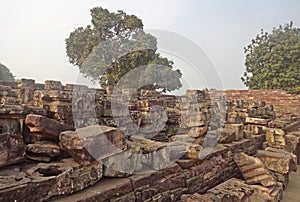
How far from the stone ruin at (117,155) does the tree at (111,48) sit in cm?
765

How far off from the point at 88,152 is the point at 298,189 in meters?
3.77

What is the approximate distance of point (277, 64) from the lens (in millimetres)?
18625

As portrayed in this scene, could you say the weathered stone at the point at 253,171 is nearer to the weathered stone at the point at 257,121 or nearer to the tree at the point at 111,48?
the weathered stone at the point at 257,121

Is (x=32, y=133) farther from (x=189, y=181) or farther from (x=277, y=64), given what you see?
(x=277, y=64)

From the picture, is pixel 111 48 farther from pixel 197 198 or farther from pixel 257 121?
pixel 197 198

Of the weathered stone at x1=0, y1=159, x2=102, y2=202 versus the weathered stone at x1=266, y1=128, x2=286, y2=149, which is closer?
the weathered stone at x1=0, y1=159, x2=102, y2=202

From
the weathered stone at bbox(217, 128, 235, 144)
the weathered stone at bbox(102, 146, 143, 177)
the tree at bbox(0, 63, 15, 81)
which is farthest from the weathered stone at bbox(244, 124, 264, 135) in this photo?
the tree at bbox(0, 63, 15, 81)

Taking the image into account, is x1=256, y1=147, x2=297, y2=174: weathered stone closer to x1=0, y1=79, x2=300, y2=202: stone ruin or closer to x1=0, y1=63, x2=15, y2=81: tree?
x1=0, y1=79, x2=300, y2=202: stone ruin

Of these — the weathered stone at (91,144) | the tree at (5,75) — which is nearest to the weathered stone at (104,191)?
the weathered stone at (91,144)

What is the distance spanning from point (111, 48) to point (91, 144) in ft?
42.3

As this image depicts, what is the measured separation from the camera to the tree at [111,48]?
43.3ft

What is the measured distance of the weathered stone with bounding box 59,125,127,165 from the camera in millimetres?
2035

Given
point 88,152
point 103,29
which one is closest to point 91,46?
point 103,29

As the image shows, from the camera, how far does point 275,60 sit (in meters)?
18.9
